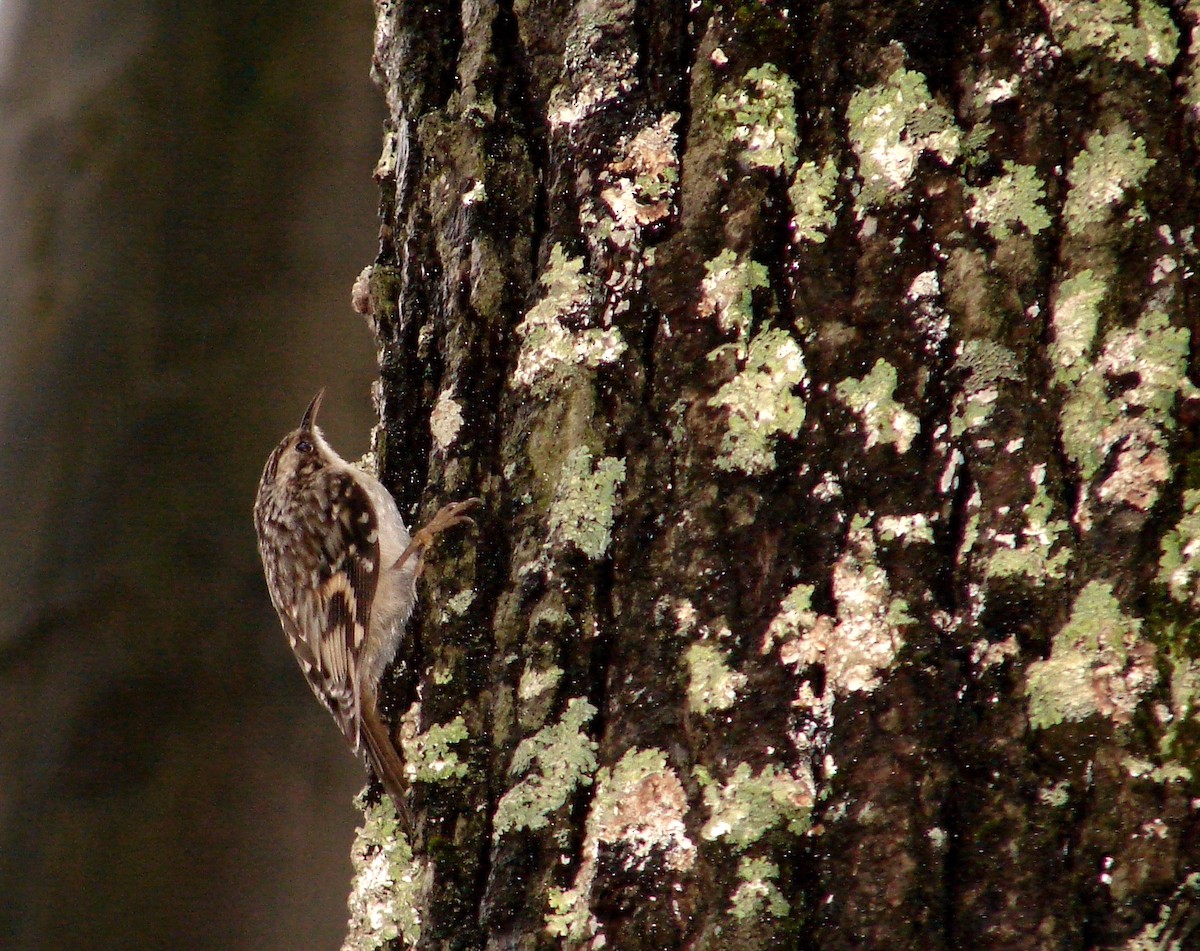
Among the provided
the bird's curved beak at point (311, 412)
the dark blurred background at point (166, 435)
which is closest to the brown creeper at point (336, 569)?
the bird's curved beak at point (311, 412)

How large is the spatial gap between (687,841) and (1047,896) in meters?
0.32

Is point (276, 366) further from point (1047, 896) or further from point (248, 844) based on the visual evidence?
point (1047, 896)

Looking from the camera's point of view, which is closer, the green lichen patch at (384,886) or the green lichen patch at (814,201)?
the green lichen patch at (814,201)

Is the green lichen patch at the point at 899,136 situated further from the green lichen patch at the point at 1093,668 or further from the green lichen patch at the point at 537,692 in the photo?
the green lichen patch at the point at 537,692

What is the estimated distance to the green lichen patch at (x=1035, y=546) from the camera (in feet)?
3.51

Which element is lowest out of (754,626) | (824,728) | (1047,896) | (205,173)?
(1047,896)

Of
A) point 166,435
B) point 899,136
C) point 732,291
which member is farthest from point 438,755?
point 166,435

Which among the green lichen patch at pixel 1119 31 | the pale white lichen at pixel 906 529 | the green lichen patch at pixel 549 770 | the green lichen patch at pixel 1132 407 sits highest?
the green lichen patch at pixel 1119 31

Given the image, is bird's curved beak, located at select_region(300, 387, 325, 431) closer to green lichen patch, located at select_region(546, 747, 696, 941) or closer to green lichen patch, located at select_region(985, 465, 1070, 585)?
green lichen patch, located at select_region(546, 747, 696, 941)

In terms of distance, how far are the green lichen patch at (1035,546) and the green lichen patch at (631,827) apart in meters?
0.37

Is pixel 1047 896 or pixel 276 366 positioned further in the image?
pixel 276 366

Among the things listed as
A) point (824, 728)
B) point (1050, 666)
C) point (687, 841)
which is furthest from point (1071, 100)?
point (687, 841)

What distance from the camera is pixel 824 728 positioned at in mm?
1101

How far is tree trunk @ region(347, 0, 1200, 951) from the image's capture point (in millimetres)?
1038
